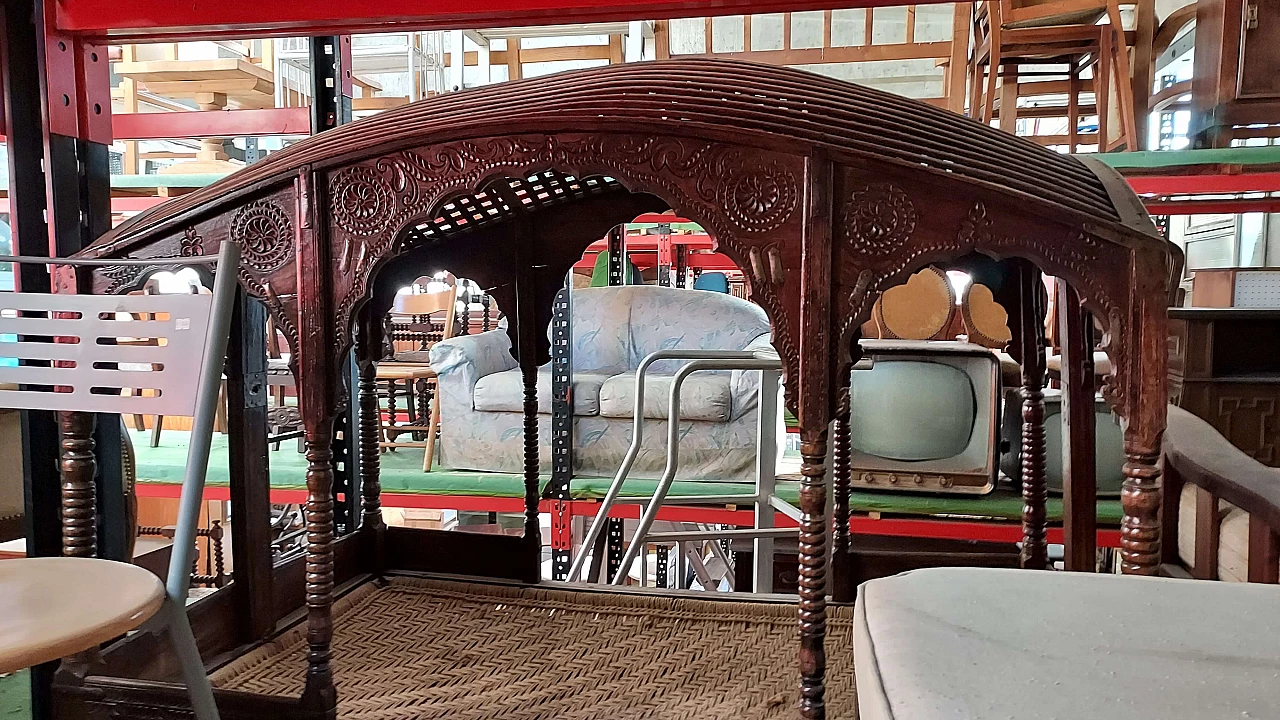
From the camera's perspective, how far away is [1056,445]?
328 centimetres

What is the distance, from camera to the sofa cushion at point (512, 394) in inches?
144

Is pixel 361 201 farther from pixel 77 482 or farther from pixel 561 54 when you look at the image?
pixel 561 54

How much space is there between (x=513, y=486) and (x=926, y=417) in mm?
1690

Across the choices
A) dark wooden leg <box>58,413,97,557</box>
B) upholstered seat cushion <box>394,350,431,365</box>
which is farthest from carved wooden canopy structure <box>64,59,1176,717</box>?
upholstered seat cushion <box>394,350,431,365</box>

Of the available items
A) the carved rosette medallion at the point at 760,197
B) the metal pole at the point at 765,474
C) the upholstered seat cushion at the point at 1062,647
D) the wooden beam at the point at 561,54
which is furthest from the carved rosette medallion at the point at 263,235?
the wooden beam at the point at 561,54

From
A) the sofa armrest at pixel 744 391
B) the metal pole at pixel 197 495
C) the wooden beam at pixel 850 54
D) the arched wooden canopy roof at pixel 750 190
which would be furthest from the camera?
the wooden beam at pixel 850 54

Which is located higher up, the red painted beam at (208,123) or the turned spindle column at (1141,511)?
the red painted beam at (208,123)

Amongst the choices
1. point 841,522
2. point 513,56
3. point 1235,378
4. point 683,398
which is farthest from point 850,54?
point 841,522

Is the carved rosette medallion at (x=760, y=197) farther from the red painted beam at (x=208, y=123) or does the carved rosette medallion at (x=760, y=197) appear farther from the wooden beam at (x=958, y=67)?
the wooden beam at (x=958, y=67)

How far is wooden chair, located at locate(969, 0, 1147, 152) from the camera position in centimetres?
367

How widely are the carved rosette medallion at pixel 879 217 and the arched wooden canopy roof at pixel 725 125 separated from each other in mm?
62

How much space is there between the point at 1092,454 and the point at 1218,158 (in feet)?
3.81

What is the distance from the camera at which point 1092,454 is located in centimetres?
190

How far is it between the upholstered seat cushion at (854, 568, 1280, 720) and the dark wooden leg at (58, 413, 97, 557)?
153 cm
